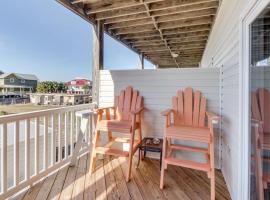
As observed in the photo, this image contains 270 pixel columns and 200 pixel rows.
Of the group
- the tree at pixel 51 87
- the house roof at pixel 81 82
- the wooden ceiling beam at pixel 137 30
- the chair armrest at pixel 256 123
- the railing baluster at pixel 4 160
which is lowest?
the railing baluster at pixel 4 160

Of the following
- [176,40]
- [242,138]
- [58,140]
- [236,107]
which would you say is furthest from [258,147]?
[176,40]

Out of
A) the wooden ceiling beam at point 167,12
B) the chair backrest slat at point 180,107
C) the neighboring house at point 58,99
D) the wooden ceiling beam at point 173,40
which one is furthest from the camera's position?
the wooden ceiling beam at point 173,40

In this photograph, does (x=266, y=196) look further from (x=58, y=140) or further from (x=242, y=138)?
(x=58, y=140)

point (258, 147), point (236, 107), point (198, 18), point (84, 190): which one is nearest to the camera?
point (258, 147)

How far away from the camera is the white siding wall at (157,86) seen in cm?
280

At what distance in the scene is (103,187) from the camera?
7.29ft

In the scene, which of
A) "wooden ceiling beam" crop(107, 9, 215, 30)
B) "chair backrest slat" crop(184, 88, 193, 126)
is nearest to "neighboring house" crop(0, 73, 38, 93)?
"chair backrest slat" crop(184, 88, 193, 126)

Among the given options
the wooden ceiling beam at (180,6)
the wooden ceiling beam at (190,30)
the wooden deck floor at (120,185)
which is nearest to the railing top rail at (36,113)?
the wooden deck floor at (120,185)

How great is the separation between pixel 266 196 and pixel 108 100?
260cm

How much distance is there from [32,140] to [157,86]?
2017 millimetres

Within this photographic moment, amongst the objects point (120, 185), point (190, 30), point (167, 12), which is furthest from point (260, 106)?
point (190, 30)

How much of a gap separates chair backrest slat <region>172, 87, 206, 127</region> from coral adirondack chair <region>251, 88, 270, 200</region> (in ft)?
3.75

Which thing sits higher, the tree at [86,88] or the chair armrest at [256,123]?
the tree at [86,88]

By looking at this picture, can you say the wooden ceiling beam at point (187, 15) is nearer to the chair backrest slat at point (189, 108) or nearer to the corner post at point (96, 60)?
the corner post at point (96, 60)
